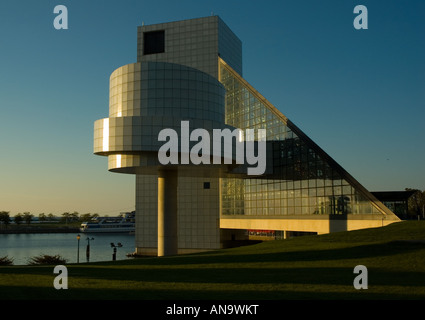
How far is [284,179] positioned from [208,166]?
13637mm

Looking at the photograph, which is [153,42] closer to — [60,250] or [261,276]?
[60,250]

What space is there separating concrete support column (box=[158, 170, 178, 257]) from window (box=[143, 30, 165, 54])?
34731 millimetres

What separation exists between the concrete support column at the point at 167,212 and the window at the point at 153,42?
3473 centimetres

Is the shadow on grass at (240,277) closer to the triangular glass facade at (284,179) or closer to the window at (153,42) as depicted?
the triangular glass facade at (284,179)

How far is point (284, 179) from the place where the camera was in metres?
62.0

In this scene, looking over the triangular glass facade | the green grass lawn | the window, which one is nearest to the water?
the triangular glass facade

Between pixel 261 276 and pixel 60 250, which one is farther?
pixel 60 250

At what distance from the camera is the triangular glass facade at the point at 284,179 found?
172 ft

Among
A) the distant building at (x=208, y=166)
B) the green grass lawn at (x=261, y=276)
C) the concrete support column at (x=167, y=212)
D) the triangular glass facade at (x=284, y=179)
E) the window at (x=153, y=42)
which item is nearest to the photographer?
the green grass lawn at (x=261, y=276)

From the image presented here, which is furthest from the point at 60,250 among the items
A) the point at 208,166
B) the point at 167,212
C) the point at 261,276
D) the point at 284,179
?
the point at 261,276

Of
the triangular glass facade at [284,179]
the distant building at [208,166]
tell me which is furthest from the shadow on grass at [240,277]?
the triangular glass facade at [284,179]
